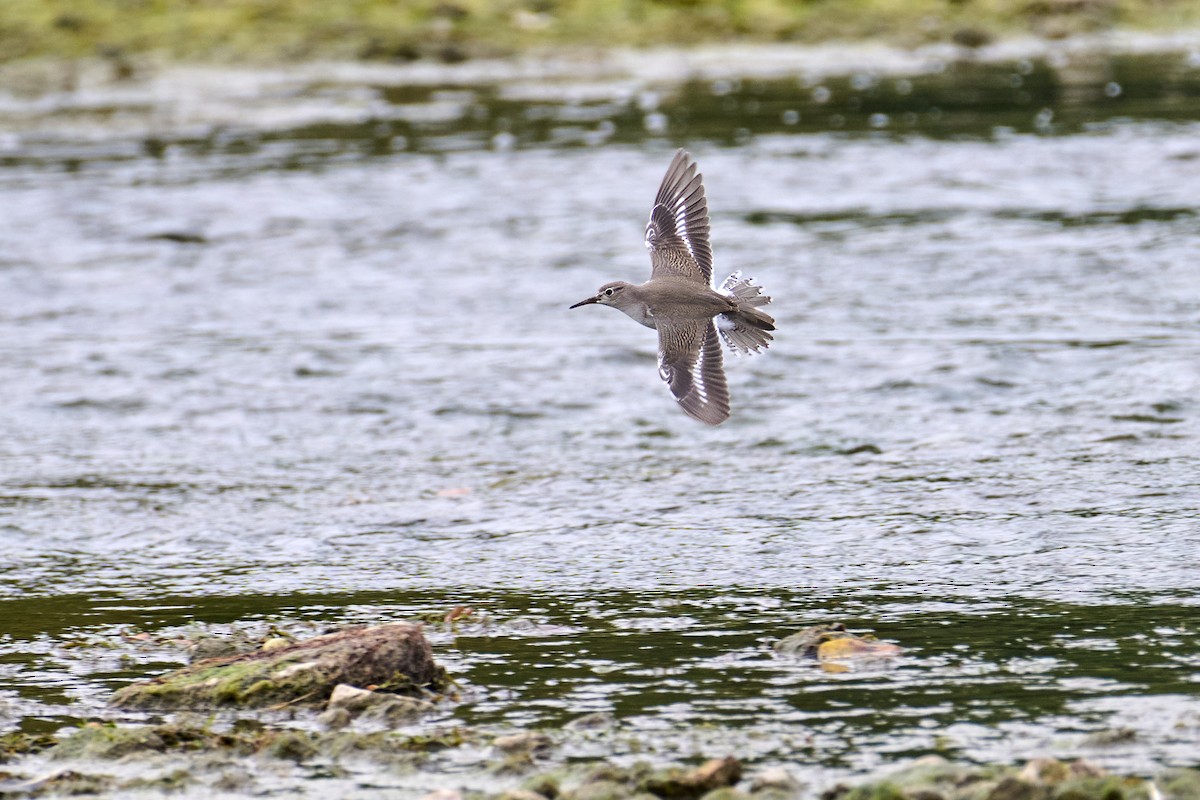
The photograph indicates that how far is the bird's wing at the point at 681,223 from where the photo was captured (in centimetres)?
836

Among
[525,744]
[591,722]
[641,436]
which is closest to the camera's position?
[525,744]

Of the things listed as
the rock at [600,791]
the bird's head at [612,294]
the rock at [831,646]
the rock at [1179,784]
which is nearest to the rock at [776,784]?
the rock at [600,791]

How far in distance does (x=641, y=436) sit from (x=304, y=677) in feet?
13.5

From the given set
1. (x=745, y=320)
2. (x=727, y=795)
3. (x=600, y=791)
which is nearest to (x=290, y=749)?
(x=600, y=791)

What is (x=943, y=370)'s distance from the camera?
11.1 metres

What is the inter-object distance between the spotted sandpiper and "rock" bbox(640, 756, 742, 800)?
236 centimetres

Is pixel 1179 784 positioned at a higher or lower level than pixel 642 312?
lower

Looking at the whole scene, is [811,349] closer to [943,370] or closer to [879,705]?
[943,370]

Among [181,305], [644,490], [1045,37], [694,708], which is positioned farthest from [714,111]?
[694,708]

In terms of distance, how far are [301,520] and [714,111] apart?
48.1ft

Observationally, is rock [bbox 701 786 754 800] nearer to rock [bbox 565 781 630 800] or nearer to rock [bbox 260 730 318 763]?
rock [bbox 565 781 630 800]

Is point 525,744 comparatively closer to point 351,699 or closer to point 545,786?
point 545,786

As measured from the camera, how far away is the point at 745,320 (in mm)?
8125

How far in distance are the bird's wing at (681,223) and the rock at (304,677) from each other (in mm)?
2540
